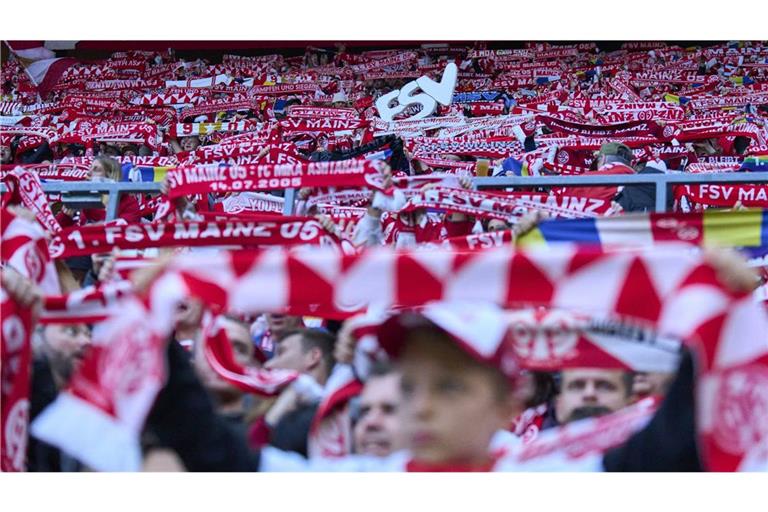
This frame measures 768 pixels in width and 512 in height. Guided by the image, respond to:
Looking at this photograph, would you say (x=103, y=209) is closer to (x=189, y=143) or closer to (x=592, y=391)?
(x=592, y=391)

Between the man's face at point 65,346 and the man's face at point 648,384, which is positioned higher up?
the man's face at point 65,346

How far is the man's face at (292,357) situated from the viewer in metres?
4.27

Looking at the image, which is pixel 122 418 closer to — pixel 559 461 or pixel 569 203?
pixel 559 461

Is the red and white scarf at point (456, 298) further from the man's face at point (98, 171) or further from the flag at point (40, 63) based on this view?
the flag at point (40, 63)

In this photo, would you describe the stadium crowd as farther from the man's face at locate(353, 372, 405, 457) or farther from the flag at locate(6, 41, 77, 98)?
the flag at locate(6, 41, 77, 98)

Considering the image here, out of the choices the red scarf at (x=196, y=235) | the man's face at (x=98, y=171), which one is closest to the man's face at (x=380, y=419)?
the red scarf at (x=196, y=235)

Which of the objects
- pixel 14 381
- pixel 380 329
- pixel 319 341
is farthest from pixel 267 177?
pixel 380 329

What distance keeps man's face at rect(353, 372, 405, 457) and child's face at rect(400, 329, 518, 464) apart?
0.05m

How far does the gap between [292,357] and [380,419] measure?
1259mm

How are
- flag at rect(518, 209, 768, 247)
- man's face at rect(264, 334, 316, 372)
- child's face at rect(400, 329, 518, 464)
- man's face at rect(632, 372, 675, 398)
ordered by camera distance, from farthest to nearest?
flag at rect(518, 209, 768, 247), man's face at rect(264, 334, 316, 372), man's face at rect(632, 372, 675, 398), child's face at rect(400, 329, 518, 464)

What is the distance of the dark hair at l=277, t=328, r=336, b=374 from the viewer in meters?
4.30

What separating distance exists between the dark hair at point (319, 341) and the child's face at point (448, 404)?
1.33m

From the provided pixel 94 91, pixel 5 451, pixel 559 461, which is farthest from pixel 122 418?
pixel 94 91

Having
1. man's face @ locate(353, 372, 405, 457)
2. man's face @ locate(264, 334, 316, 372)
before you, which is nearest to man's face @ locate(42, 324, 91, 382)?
man's face @ locate(264, 334, 316, 372)
